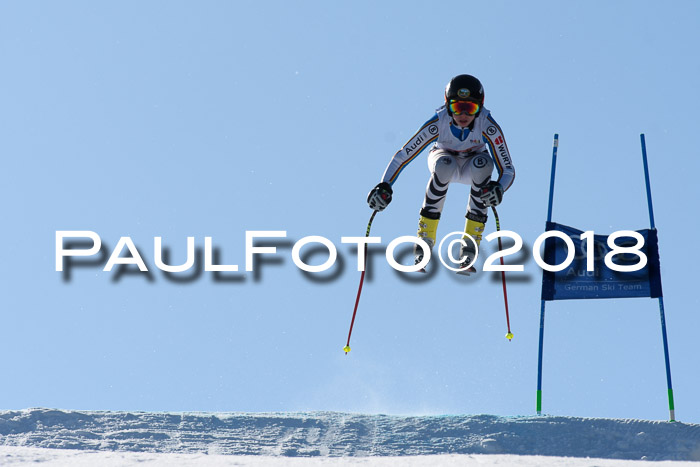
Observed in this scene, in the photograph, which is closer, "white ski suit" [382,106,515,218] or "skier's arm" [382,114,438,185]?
"white ski suit" [382,106,515,218]

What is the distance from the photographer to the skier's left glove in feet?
38.6

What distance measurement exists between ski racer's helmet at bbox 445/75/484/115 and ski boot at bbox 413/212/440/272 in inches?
59.2

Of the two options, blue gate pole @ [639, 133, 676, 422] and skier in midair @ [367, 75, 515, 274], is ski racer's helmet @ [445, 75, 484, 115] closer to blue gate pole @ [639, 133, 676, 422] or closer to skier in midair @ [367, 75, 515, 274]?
skier in midair @ [367, 75, 515, 274]

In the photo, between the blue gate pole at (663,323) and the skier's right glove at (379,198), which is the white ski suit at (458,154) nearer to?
the skier's right glove at (379,198)

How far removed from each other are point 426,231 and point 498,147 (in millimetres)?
1336

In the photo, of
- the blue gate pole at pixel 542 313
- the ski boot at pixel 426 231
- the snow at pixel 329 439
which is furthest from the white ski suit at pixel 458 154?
the snow at pixel 329 439

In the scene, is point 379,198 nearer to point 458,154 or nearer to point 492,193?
point 458,154

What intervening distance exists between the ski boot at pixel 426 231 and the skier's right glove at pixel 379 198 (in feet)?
2.25

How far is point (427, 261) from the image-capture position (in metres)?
12.6

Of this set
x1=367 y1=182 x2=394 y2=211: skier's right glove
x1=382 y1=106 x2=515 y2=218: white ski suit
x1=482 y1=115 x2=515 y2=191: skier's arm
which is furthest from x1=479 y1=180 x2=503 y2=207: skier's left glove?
x1=367 y1=182 x2=394 y2=211: skier's right glove

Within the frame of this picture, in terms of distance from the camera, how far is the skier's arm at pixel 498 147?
39.9 feet

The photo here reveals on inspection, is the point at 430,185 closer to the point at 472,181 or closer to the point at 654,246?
the point at 472,181

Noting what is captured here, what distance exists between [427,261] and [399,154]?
1.30 m

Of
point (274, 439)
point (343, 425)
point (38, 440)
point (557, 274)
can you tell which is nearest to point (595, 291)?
point (557, 274)
